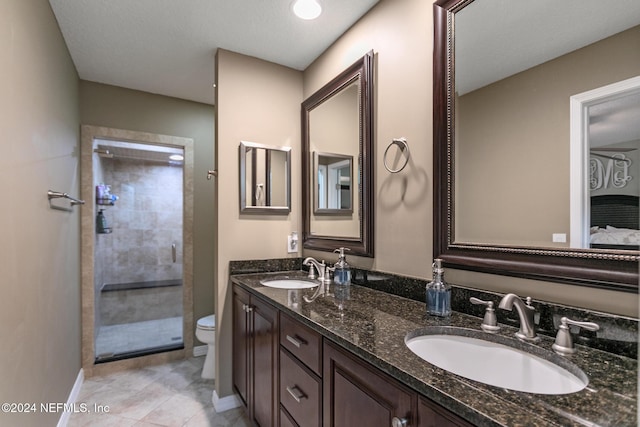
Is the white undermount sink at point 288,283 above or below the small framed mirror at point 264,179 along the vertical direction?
below

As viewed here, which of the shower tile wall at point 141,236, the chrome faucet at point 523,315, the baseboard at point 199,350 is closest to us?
the chrome faucet at point 523,315

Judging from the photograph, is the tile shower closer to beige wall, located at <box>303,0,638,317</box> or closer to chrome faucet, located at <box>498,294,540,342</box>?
beige wall, located at <box>303,0,638,317</box>

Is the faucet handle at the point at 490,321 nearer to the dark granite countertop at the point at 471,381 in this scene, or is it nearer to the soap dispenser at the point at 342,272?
the dark granite countertop at the point at 471,381

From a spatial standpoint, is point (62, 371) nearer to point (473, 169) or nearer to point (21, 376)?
point (21, 376)

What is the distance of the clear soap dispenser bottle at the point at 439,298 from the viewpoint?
117 centimetres

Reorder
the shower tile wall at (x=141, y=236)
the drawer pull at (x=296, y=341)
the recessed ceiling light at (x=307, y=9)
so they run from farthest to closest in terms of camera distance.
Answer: the shower tile wall at (x=141, y=236), the recessed ceiling light at (x=307, y=9), the drawer pull at (x=296, y=341)

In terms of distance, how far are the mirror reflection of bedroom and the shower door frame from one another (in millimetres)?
2916

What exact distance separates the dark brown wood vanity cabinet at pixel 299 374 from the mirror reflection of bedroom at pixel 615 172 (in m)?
0.93

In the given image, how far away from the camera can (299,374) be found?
1.25 m

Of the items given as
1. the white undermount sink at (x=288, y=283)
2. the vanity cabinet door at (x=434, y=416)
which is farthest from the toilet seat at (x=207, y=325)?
the vanity cabinet door at (x=434, y=416)


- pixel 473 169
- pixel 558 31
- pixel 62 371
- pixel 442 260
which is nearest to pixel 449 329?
pixel 442 260

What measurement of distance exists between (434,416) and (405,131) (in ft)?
4.02

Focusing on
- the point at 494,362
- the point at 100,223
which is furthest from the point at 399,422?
the point at 100,223

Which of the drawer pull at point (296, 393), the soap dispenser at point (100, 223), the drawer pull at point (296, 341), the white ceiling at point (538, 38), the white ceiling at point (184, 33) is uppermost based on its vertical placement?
the white ceiling at point (184, 33)
